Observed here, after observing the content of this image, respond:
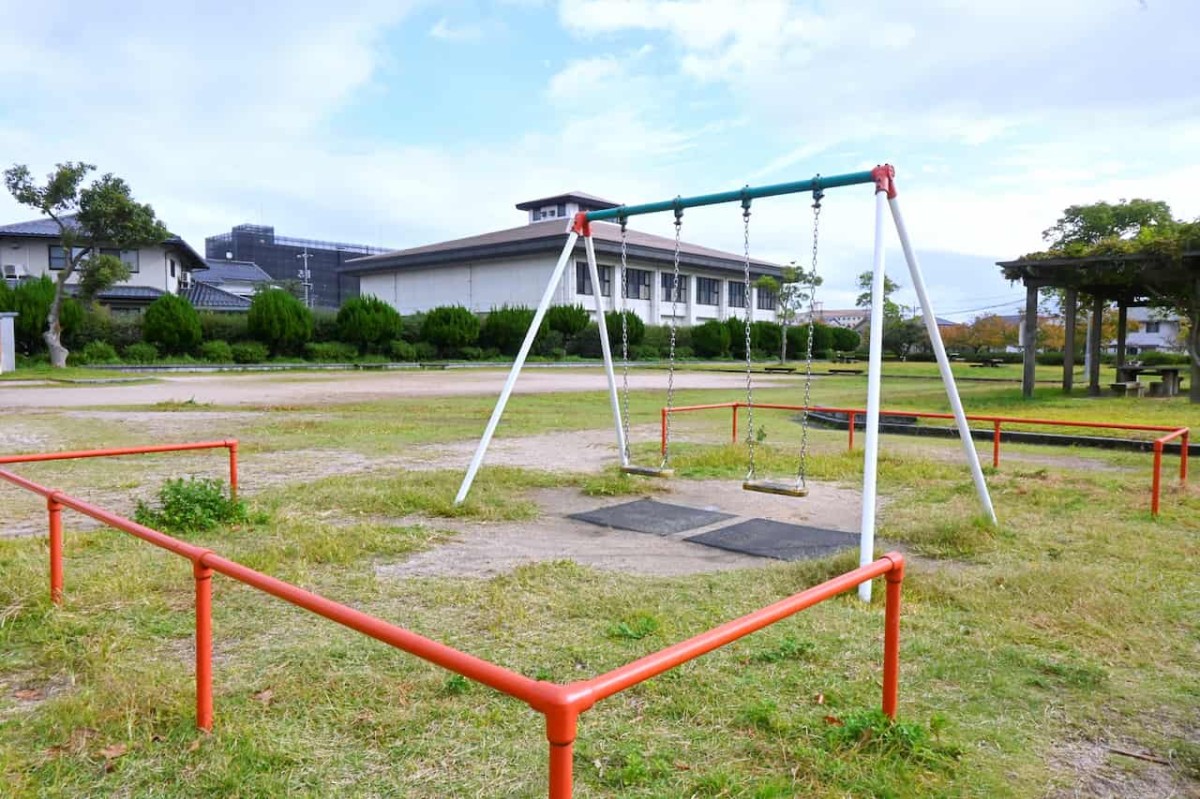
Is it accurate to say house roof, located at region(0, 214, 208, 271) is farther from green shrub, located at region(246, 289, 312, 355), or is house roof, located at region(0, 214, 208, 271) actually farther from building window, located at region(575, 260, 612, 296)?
building window, located at region(575, 260, 612, 296)

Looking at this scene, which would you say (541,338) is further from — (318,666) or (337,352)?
(318,666)

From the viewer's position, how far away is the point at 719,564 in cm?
570

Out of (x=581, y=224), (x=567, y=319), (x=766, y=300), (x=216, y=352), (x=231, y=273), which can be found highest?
(x=231, y=273)

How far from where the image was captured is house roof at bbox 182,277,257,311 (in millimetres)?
49344

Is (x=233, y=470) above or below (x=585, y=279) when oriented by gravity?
below

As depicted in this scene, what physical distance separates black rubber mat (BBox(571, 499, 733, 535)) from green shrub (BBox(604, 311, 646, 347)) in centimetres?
3343

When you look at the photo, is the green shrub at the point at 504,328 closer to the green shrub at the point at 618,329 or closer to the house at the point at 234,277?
the green shrub at the point at 618,329

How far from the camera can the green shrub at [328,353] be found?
39.9 m

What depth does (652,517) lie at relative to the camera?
23.6 ft

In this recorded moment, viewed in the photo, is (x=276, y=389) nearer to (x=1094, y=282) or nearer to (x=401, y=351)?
(x=401, y=351)

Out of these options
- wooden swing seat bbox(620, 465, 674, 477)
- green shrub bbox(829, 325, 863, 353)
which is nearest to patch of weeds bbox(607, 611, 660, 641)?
wooden swing seat bbox(620, 465, 674, 477)

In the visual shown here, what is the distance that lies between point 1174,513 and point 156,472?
979 centimetres

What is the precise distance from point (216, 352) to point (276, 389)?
47.5 feet

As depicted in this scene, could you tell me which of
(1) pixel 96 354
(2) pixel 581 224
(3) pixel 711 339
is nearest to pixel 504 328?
(3) pixel 711 339
